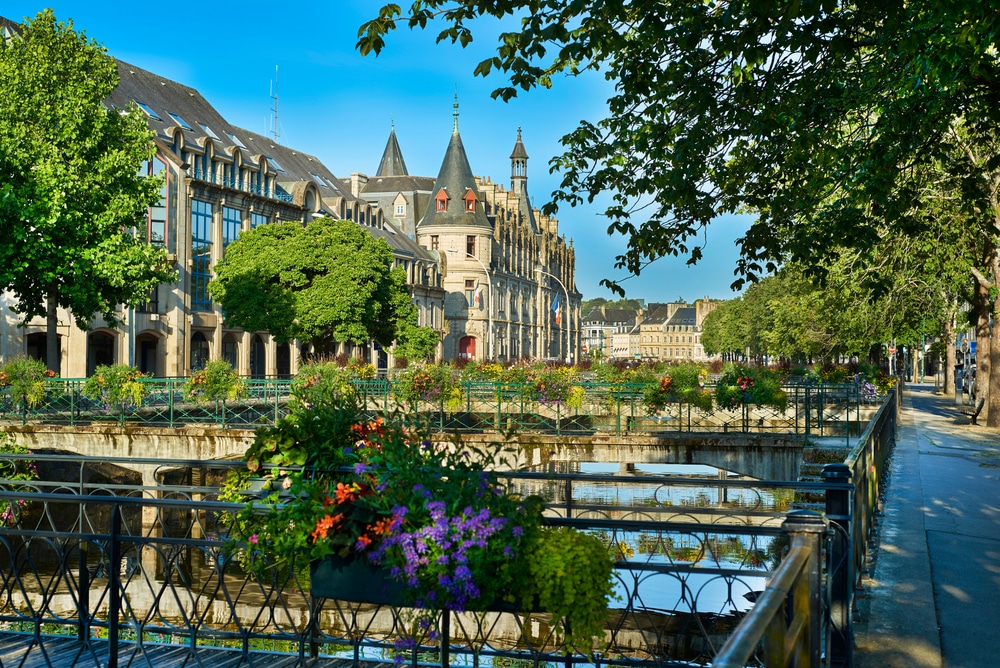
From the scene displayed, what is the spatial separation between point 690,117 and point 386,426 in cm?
713

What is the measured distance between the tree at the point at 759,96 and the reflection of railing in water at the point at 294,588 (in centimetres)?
362

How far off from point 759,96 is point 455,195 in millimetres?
87222

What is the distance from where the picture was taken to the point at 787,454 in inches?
861

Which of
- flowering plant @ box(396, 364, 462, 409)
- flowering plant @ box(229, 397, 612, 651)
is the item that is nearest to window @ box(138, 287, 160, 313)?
flowering plant @ box(396, 364, 462, 409)

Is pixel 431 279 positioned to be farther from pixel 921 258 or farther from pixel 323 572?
pixel 323 572

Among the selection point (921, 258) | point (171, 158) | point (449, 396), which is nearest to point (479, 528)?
point (449, 396)

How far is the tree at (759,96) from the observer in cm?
908

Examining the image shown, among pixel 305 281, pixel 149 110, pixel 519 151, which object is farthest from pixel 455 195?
pixel 305 281

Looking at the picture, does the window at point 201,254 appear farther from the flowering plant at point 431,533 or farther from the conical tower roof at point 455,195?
the flowering plant at point 431,533

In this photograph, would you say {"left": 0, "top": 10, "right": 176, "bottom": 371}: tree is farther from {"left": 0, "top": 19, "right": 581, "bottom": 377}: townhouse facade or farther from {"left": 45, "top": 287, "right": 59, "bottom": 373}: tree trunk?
{"left": 0, "top": 19, "right": 581, "bottom": 377}: townhouse facade

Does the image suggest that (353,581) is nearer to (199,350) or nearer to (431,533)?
(431,533)

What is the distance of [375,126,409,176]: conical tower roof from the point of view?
110m

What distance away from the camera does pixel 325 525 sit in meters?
4.89

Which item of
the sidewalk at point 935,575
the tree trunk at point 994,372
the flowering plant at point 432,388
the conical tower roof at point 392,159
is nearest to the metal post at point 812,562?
the sidewalk at point 935,575
